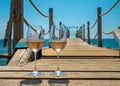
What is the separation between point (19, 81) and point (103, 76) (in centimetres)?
45

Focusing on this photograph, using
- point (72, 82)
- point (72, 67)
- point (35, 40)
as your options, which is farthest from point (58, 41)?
point (72, 67)

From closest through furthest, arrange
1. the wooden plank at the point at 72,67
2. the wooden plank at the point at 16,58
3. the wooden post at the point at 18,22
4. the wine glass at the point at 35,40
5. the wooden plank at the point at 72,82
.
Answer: the wooden plank at the point at 72,82 < the wine glass at the point at 35,40 < the wooden plank at the point at 72,67 < the wooden plank at the point at 16,58 < the wooden post at the point at 18,22

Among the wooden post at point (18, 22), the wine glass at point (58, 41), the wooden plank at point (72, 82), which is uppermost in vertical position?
the wooden post at point (18, 22)

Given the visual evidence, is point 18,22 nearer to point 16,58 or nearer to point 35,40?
point 16,58

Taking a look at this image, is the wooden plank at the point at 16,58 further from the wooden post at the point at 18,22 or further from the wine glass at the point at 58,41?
the wine glass at the point at 58,41

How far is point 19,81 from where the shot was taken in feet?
3.75

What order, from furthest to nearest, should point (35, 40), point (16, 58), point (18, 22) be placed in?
1. point (18, 22)
2. point (16, 58)
3. point (35, 40)

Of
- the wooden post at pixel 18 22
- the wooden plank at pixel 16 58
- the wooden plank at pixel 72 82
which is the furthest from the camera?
the wooden post at pixel 18 22

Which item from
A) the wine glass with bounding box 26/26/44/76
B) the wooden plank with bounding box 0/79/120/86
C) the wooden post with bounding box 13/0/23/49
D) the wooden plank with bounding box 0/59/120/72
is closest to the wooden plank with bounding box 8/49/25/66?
the wooden plank with bounding box 0/59/120/72

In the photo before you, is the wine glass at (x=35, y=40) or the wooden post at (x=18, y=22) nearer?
the wine glass at (x=35, y=40)

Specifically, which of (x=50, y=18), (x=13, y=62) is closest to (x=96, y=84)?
(x=13, y=62)

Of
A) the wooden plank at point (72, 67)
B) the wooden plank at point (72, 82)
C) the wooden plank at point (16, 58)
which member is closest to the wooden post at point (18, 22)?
the wooden plank at point (16, 58)

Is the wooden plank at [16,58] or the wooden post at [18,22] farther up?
the wooden post at [18,22]

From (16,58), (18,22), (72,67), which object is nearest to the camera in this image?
(72,67)
